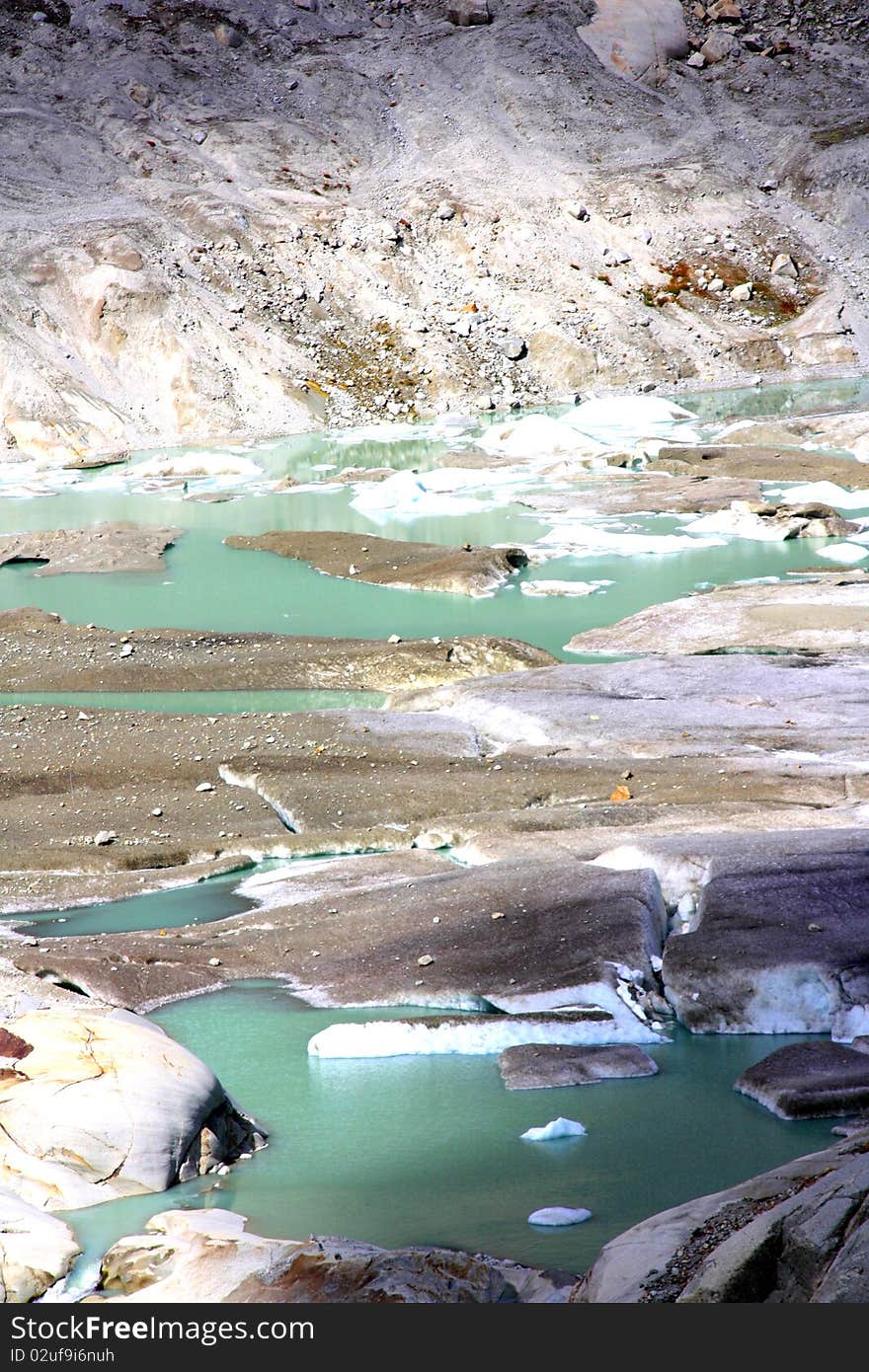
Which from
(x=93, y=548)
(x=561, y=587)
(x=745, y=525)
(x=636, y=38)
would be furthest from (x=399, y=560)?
(x=636, y=38)

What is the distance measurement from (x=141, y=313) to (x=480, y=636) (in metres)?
26.7

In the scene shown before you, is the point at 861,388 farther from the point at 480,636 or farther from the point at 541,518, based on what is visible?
the point at 480,636

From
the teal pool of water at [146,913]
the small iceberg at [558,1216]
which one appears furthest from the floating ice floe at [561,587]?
the small iceberg at [558,1216]

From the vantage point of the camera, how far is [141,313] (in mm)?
→ 39406

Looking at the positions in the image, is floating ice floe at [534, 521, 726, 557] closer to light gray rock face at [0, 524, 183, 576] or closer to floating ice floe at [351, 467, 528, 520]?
floating ice floe at [351, 467, 528, 520]

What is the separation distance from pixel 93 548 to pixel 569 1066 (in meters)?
18.5

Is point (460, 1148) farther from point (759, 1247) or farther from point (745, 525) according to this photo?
point (745, 525)

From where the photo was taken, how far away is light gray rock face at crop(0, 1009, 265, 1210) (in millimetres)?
5926

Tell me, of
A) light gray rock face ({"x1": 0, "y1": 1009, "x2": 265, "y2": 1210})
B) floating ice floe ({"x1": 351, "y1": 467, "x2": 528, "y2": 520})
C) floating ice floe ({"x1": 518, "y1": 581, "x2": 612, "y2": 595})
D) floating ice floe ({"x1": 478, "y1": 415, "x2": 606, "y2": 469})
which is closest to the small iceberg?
light gray rock face ({"x1": 0, "y1": 1009, "x2": 265, "y2": 1210})

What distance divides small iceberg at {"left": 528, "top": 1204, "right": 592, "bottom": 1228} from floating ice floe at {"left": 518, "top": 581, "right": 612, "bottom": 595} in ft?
46.6

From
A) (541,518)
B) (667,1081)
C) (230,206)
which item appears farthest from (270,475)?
(667,1081)

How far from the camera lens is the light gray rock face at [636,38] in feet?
178

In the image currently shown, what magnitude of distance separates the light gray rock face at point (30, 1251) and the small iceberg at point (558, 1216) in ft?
5.96

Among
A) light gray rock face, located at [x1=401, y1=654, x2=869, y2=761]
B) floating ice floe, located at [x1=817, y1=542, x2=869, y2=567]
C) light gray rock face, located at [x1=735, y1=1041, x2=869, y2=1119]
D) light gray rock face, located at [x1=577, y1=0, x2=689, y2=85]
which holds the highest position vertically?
light gray rock face, located at [x1=577, y1=0, x2=689, y2=85]
